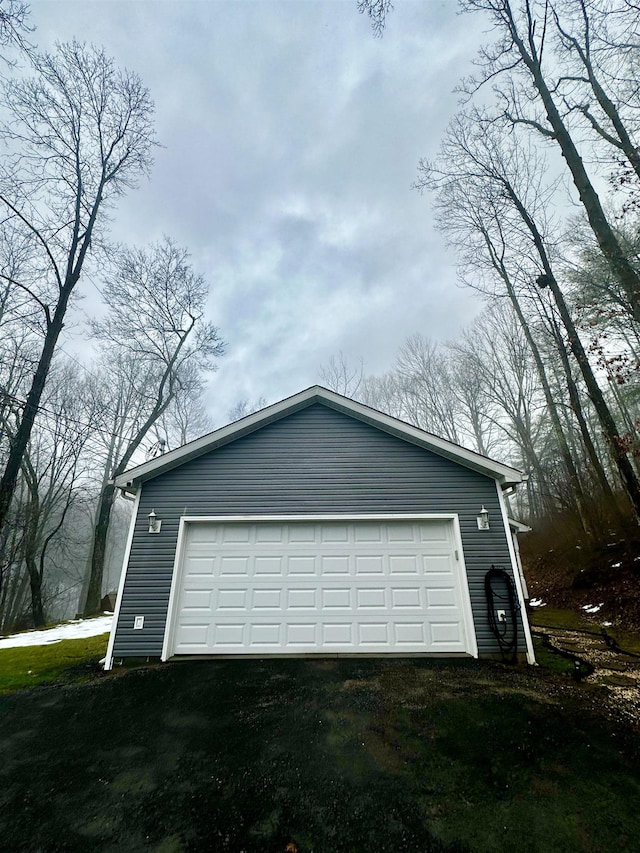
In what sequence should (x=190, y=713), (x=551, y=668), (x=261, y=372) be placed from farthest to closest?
(x=261, y=372) < (x=551, y=668) < (x=190, y=713)

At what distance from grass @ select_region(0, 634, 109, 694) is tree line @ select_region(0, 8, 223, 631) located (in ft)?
10.4

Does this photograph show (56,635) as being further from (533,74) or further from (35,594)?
(533,74)

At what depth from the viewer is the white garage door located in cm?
576

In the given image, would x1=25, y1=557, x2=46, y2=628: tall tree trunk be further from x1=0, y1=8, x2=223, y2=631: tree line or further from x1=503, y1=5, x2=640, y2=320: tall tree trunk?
x1=503, y1=5, x2=640, y2=320: tall tree trunk

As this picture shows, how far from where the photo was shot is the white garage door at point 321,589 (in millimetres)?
5762

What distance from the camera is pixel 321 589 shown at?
5.99 meters

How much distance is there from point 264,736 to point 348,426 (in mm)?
4735

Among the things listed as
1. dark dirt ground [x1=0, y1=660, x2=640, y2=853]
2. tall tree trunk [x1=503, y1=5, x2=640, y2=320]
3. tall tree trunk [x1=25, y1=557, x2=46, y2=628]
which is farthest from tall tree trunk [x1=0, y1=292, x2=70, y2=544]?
tall tree trunk [x1=503, y1=5, x2=640, y2=320]

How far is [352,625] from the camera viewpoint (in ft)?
19.1

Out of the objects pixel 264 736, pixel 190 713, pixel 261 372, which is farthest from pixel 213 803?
pixel 261 372

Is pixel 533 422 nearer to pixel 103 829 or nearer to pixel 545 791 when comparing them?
pixel 545 791

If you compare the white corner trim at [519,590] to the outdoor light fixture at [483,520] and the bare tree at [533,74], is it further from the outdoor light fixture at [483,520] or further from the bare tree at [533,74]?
the bare tree at [533,74]

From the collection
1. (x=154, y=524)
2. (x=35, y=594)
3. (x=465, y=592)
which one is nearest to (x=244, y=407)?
(x=35, y=594)

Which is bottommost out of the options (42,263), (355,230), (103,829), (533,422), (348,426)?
(103,829)
